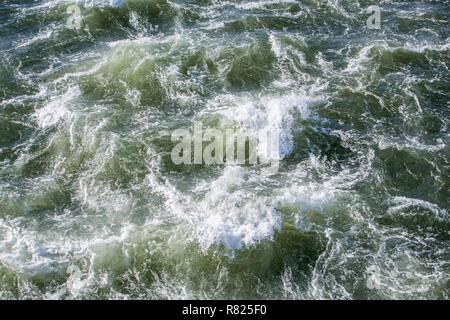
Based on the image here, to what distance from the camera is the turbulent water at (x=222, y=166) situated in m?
6.37

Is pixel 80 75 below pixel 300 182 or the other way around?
the other way around

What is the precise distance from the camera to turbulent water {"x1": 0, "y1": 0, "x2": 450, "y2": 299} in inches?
251

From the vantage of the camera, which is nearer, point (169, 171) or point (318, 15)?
point (169, 171)

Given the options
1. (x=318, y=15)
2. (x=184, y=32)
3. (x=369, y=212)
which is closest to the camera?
(x=369, y=212)

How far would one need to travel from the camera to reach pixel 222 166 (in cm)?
818

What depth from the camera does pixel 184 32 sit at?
1211 centimetres

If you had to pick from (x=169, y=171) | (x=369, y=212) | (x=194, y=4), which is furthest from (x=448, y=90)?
(x=194, y=4)

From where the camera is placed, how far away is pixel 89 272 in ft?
20.8

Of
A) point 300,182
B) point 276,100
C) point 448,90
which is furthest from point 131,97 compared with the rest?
point 448,90

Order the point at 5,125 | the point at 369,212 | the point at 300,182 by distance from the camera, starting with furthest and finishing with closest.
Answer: the point at 5,125 → the point at 300,182 → the point at 369,212
